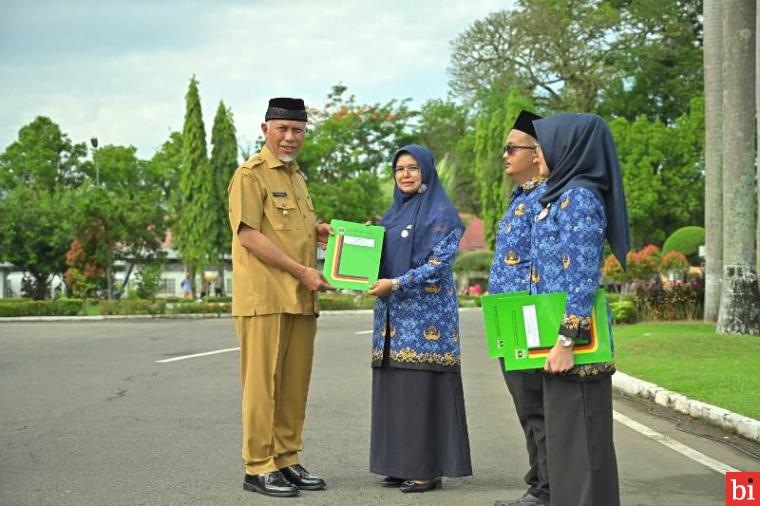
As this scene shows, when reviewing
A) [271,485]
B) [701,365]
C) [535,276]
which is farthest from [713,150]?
[535,276]

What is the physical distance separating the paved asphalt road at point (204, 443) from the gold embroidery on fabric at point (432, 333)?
36.7 inches

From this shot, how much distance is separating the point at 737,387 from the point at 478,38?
41338 mm

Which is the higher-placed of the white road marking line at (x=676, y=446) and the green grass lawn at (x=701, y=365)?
the green grass lawn at (x=701, y=365)

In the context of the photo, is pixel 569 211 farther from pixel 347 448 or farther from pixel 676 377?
pixel 676 377

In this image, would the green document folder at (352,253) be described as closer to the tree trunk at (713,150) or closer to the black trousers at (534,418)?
the black trousers at (534,418)

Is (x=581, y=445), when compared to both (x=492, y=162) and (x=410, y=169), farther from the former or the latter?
(x=492, y=162)

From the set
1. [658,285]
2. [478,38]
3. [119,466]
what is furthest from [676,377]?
[478,38]

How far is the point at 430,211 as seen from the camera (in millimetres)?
6684

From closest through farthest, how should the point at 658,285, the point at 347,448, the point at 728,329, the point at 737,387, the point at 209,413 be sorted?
the point at 347,448, the point at 209,413, the point at 737,387, the point at 728,329, the point at 658,285

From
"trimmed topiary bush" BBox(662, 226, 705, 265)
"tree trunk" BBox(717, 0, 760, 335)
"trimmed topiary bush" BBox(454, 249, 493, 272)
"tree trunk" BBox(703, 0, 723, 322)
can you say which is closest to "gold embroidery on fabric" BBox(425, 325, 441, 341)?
"tree trunk" BBox(717, 0, 760, 335)

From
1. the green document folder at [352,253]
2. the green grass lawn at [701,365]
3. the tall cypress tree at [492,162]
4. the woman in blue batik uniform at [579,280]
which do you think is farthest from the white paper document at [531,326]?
the tall cypress tree at [492,162]

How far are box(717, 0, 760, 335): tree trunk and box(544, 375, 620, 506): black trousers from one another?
13.2 m

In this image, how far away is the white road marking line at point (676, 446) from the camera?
7.13 metres

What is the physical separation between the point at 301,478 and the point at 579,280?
2.63m
